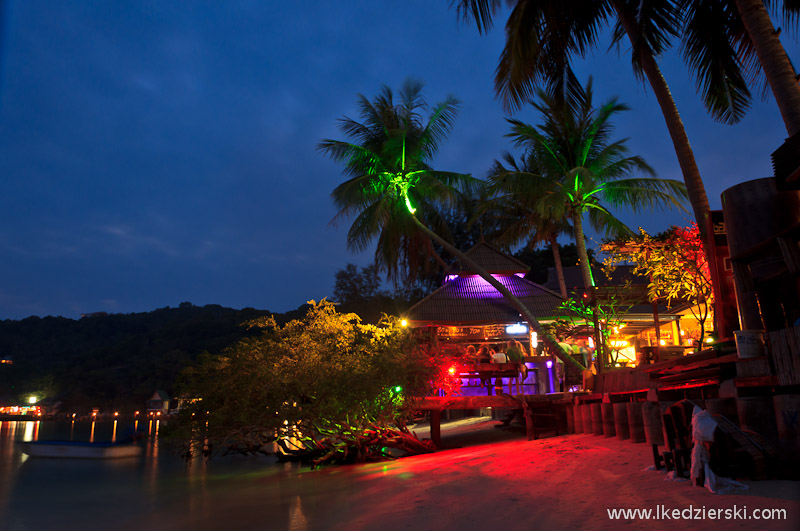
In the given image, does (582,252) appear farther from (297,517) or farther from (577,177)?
(297,517)

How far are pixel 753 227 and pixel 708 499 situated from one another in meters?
3.53

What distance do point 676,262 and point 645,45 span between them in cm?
497

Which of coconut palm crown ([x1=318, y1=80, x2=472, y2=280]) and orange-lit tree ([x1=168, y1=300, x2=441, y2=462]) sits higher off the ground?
coconut palm crown ([x1=318, y1=80, x2=472, y2=280])

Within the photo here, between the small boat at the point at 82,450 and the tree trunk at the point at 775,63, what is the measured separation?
943 inches

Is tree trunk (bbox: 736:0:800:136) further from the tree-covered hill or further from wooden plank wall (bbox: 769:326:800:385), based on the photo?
the tree-covered hill

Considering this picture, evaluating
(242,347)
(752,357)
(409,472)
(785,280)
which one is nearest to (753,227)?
(785,280)

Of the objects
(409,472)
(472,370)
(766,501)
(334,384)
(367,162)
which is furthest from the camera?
(367,162)

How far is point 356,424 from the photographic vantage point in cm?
1367

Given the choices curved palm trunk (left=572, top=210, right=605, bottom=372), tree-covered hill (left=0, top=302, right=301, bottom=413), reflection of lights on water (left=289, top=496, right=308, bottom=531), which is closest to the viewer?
reflection of lights on water (left=289, top=496, right=308, bottom=531)

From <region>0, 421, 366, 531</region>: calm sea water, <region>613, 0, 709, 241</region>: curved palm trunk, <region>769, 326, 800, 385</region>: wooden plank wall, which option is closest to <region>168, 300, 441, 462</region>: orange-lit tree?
<region>0, 421, 366, 531</region>: calm sea water

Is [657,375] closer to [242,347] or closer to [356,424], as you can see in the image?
[356,424]

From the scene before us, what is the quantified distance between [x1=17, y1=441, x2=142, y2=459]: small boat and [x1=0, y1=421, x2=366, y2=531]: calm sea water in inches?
78.6

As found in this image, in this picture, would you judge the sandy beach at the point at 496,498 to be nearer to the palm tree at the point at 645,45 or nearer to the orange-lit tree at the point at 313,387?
the orange-lit tree at the point at 313,387

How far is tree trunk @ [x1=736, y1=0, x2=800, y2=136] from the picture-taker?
23.1 feet
